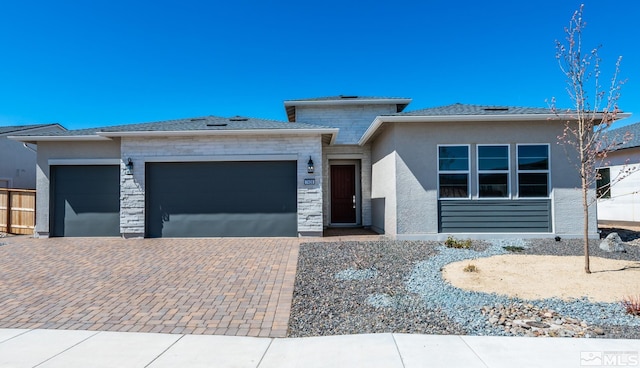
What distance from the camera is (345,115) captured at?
14492mm

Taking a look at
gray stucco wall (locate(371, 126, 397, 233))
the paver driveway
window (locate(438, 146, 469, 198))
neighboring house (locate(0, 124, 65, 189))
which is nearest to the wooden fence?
the paver driveway

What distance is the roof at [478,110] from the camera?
32.5 ft

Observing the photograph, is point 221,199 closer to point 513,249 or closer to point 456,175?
point 456,175

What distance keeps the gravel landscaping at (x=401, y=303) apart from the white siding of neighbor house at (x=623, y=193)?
30.4 ft

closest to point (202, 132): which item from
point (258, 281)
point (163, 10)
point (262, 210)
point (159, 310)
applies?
point (262, 210)

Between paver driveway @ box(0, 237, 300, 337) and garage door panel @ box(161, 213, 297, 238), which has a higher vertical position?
garage door panel @ box(161, 213, 297, 238)

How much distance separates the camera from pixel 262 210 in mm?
11242

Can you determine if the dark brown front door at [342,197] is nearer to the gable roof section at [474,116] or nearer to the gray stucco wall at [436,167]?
the gable roof section at [474,116]

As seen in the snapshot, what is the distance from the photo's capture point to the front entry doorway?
544 inches

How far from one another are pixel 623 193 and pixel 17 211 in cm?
2470

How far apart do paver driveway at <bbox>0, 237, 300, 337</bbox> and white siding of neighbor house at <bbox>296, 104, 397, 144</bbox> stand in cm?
649

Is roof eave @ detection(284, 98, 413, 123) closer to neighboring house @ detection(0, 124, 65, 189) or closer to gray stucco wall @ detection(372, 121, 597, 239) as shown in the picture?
gray stucco wall @ detection(372, 121, 597, 239)

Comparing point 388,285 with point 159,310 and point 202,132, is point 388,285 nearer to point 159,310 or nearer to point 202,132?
point 159,310

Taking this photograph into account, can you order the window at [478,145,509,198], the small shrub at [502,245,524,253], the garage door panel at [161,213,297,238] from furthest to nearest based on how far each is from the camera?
the garage door panel at [161,213,297,238]
the window at [478,145,509,198]
the small shrub at [502,245,524,253]
